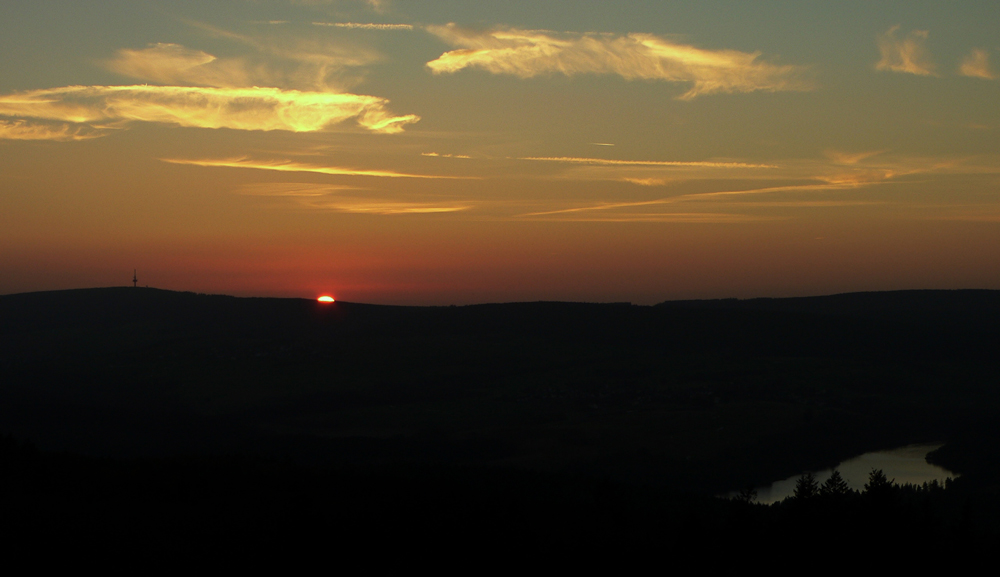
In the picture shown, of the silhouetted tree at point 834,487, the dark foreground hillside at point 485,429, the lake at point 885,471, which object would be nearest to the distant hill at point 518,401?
the dark foreground hillside at point 485,429

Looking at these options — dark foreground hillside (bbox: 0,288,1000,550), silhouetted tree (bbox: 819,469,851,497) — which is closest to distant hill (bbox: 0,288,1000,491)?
dark foreground hillside (bbox: 0,288,1000,550)

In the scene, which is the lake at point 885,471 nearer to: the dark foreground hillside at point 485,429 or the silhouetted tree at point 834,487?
the dark foreground hillside at point 485,429

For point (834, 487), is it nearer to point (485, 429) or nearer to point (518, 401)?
point (485, 429)

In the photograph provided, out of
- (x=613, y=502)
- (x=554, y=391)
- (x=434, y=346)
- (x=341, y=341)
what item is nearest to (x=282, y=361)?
(x=341, y=341)

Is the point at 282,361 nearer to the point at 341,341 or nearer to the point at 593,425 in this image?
the point at 341,341

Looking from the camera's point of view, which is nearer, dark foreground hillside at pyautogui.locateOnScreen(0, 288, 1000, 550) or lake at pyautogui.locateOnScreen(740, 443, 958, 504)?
dark foreground hillside at pyautogui.locateOnScreen(0, 288, 1000, 550)

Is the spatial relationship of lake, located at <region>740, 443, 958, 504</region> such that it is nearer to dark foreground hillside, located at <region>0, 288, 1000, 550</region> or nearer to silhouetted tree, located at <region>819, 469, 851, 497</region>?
dark foreground hillside, located at <region>0, 288, 1000, 550</region>
